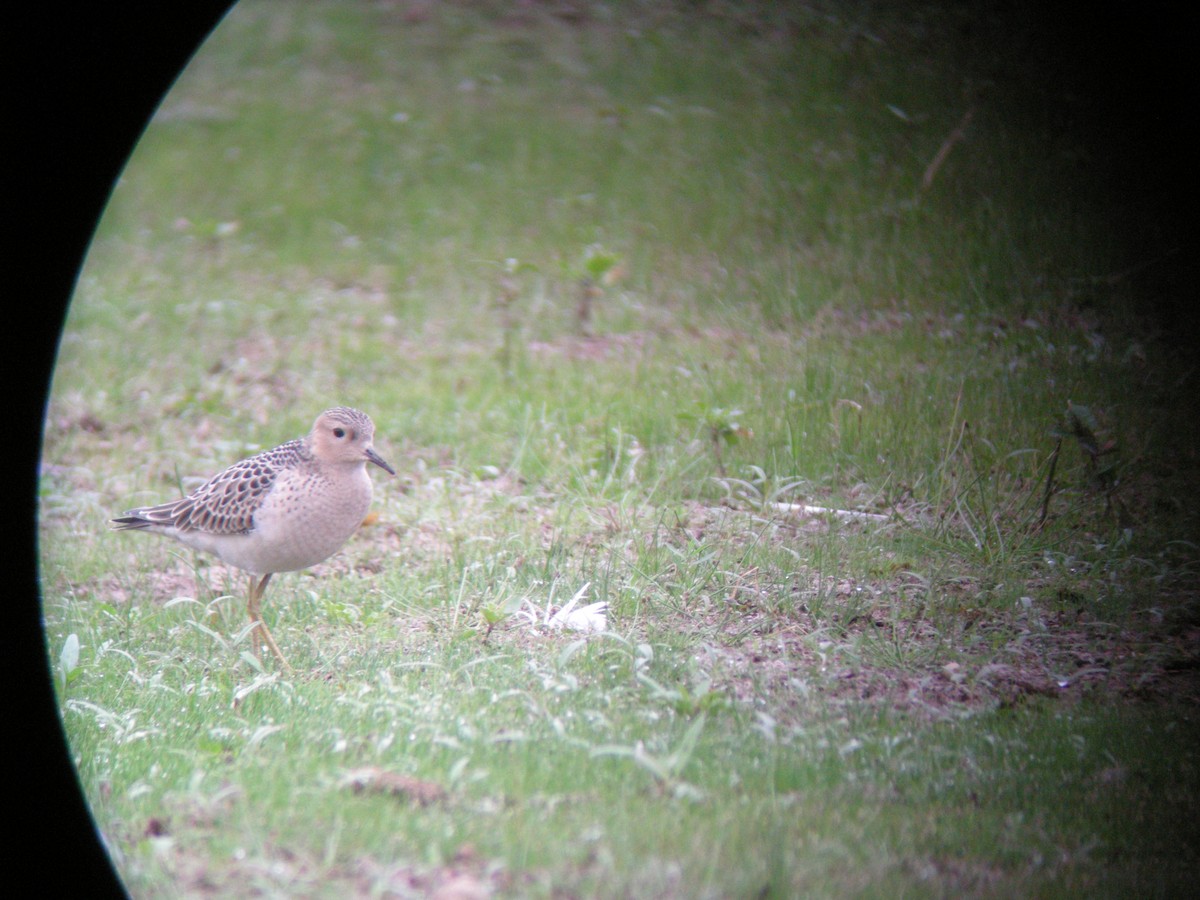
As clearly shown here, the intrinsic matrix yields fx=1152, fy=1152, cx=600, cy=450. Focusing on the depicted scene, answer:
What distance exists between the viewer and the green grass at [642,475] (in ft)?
13.0

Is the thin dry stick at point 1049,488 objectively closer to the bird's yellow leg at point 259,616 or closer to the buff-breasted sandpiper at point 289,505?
the buff-breasted sandpiper at point 289,505

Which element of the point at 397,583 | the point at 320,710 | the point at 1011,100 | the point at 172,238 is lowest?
the point at 172,238

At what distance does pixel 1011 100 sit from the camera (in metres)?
8.39

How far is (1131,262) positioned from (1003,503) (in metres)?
2.57

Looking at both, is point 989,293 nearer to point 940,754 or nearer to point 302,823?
point 940,754

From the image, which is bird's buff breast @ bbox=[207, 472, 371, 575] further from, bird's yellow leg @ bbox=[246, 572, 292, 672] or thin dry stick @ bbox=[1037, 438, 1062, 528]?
thin dry stick @ bbox=[1037, 438, 1062, 528]

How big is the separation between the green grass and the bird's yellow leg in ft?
0.42

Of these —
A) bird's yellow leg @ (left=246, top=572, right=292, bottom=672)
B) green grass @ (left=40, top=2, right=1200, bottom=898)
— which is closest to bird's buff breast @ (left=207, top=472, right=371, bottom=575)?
bird's yellow leg @ (left=246, top=572, right=292, bottom=672)

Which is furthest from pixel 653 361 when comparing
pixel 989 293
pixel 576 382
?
pixel 989 293

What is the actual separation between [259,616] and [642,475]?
7.72ft

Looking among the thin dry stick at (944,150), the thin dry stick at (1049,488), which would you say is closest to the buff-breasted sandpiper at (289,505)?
the thin dry stick at (1049,488)

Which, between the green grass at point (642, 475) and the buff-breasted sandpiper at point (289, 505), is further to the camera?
the buff-breasted sandpiper at point (289, 505)

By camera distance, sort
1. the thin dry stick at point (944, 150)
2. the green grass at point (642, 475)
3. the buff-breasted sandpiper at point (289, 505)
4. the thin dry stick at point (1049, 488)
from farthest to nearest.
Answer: the thin dry stick at point (944, 150) → the thin dry stick at point (1049, 488) → the buff-breasted sandpiper at point (289, 505) → the green grass at point (642, 475)

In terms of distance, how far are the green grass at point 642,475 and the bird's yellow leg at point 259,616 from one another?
129mm
